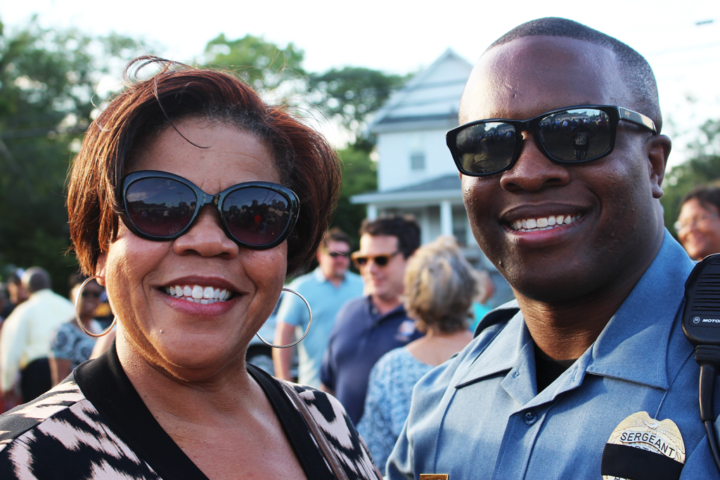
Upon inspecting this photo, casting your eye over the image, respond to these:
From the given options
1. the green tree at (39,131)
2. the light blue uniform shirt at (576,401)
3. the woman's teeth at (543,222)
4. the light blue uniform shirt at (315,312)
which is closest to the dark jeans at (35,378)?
the light blue uniform shirt at (315,312)

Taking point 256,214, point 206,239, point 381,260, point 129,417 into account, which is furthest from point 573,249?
point 381,260

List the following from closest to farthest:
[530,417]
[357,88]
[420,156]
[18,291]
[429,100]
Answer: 1. [530,417]
2. [18,291]
3. [420,156]
4. [429,100]
5. [357,88]

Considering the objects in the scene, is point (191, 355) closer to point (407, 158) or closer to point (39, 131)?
point (407, 158)

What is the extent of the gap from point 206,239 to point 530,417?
1.12m

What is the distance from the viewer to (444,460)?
1962 millimetres

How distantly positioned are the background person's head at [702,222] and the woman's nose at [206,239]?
14.6 feet

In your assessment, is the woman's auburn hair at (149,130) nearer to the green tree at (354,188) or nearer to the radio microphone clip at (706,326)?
the radio microphone clip at (706,326)

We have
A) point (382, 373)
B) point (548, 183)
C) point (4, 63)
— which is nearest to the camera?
point (548, 183)

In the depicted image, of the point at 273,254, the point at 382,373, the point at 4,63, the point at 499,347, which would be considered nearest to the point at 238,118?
the point at 273,254

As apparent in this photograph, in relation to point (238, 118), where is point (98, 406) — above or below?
below

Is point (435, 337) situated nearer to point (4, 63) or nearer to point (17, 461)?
point (17, 461)

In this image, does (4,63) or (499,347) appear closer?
(499,347)

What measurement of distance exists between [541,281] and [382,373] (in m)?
2.20

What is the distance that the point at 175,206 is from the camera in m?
1.64
